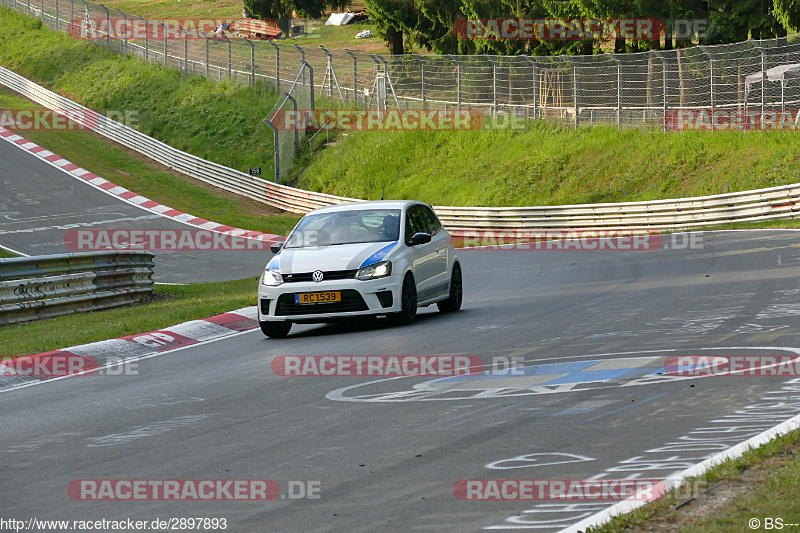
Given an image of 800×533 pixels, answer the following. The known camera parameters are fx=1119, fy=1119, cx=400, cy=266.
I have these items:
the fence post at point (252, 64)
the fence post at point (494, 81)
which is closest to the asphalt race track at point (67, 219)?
the fence post at point (252, 64)

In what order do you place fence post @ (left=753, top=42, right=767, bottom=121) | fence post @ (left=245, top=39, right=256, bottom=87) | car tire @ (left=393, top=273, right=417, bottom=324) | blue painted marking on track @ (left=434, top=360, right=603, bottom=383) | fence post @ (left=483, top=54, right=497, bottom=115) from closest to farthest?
blue painted marking on track @ (left=434, top=360, right=603, bottom=383)
car tire @ (left=393, top=273, right=417, bottom=324)
fence post @ (left=753, top=42, right=767, bottom=121)
fence post @ (left=483, top=54, right=497, bottom=115)
fence post @ (left=245, top=39, right=256, bottom=87)

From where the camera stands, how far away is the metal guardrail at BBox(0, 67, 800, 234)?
28141 millimetres

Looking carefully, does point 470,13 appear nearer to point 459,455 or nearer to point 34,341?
point 34,341

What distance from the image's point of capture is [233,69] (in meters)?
51.2

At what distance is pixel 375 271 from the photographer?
1293 centimetres

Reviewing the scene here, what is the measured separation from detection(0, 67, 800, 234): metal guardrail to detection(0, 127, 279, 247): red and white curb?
14.3ft

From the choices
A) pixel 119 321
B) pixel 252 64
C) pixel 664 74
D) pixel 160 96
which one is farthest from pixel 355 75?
pixel 119 321

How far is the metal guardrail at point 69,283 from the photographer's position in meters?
16.2

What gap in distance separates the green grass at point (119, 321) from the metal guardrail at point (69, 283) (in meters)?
0.28

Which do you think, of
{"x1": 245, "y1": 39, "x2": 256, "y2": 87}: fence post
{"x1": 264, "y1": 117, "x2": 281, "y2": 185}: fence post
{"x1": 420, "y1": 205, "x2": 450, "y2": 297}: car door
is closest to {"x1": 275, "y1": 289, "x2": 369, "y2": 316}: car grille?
{"x1": 420, "y1": 205, "x2": 450, "y2": 297}: car door

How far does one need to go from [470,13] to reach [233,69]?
41.1ft

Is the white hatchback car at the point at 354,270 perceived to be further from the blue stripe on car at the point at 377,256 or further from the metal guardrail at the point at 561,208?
the metal guardrail at the point at 561,208

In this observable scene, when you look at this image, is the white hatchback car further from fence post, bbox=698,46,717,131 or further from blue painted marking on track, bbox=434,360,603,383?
Answer: fence post, bbox=698,46,717,131

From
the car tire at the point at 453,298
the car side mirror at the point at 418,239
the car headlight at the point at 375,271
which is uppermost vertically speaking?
the car side mirror at the point at 418,239
